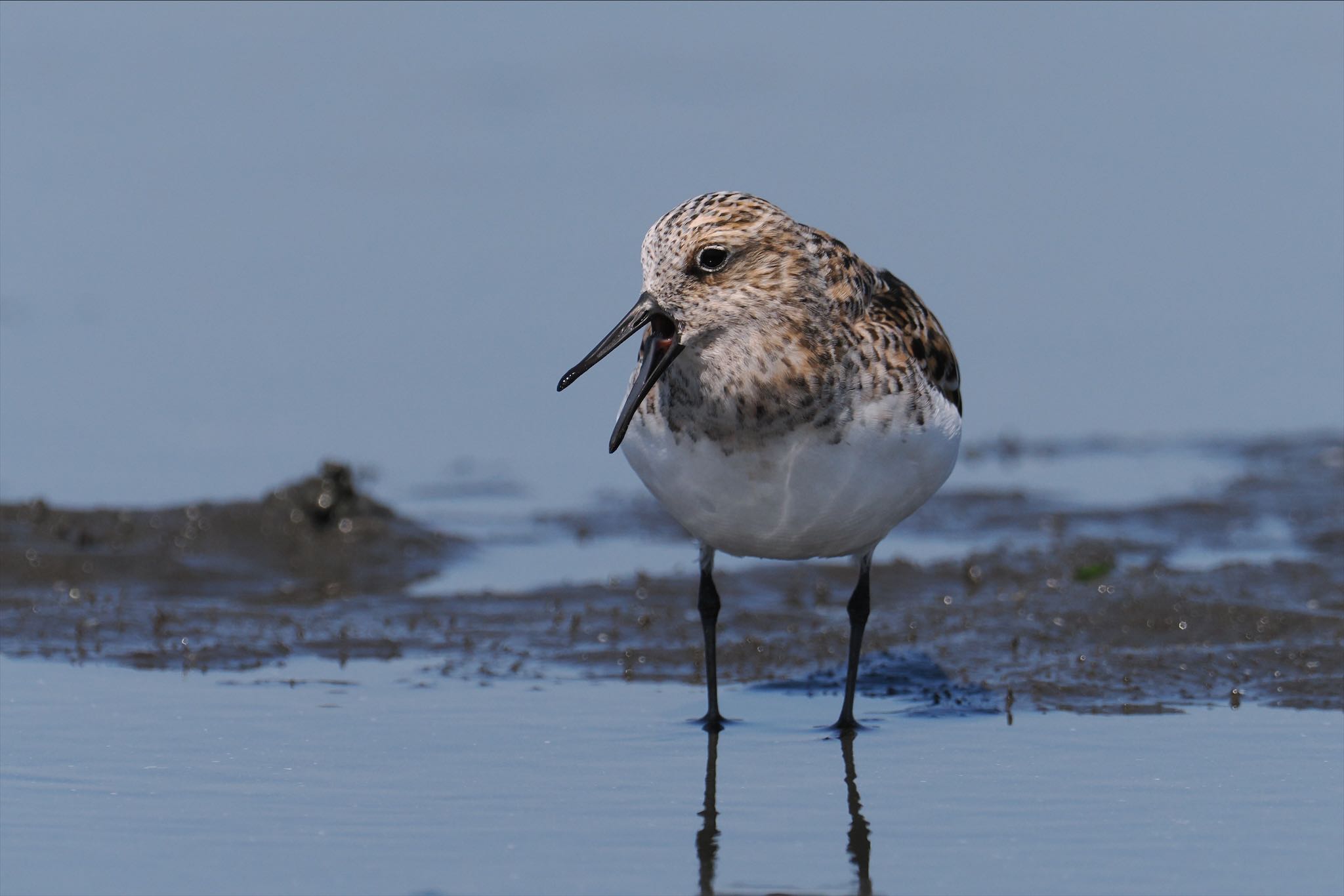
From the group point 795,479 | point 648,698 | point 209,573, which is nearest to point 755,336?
point 795,479

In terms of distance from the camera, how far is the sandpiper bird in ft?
20.5

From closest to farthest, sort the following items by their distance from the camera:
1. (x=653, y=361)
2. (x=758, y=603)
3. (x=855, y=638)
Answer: (x=653, y=361)
(x=855, y=638)
(x=758, y=603)

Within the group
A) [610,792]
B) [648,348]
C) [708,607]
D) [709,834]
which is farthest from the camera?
[708,607]

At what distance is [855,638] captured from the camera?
7410 mm

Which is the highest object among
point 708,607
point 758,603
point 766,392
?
point 766,392

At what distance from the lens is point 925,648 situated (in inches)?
323

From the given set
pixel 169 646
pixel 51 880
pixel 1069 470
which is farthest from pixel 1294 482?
pixel 51 880

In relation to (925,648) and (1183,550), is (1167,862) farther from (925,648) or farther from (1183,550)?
(1183,550)

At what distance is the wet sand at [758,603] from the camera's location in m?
7.77

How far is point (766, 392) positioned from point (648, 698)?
1739 millimetres

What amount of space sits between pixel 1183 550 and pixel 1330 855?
467 centimetres

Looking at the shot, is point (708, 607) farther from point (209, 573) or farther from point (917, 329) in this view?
point (209, 573)

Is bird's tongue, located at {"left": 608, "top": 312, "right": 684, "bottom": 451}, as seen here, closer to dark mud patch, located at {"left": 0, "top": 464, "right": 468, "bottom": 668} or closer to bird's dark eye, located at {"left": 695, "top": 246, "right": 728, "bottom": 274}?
bird's dark eye, located at {"left": 695, "top": 246, "right": 728, "bottom": 274}

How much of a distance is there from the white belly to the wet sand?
106 cm
